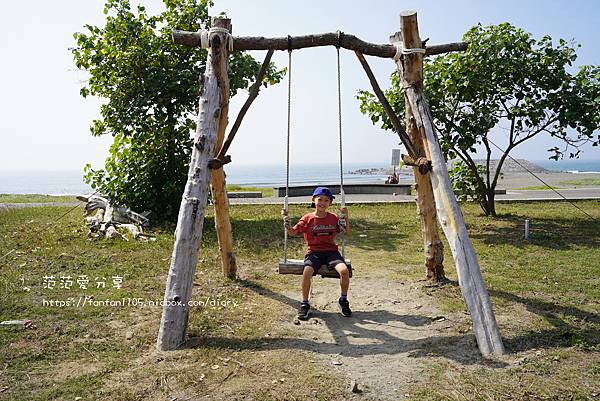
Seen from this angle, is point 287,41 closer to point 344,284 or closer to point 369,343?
point 344,284

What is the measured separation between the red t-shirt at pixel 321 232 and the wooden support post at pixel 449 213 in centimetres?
121

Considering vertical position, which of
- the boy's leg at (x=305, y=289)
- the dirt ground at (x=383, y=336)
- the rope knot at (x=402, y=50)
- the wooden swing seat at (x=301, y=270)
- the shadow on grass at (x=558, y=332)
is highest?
the rope knot at (x=402, y=50)

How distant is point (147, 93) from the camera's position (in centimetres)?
1107

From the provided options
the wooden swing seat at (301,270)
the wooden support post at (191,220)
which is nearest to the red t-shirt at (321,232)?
the wooden swing seat at (301,270)

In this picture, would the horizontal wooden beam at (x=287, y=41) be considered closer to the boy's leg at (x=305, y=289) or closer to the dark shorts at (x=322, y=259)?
the dark shorts at (x=322, y=259)

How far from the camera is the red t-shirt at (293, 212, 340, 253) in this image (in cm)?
572

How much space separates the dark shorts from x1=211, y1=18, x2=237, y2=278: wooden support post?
5.45 ft

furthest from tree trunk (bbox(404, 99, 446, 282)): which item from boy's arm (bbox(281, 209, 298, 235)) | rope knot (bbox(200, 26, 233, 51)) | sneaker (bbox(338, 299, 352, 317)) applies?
rope knot (bbox(200, 26, 233, 51))

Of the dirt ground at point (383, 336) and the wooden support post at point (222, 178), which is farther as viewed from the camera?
the wooden support post at point (222, 178)

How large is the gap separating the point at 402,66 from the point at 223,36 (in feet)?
7.03

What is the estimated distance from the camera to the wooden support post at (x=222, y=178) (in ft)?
18.5

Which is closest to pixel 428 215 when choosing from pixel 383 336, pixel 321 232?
pixel 321 232

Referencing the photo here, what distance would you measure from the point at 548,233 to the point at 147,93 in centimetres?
915

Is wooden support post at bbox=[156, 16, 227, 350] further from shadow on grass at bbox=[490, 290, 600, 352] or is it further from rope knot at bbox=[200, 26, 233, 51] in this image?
shadow on grass at bbox=[490, 290, 600, 352]
